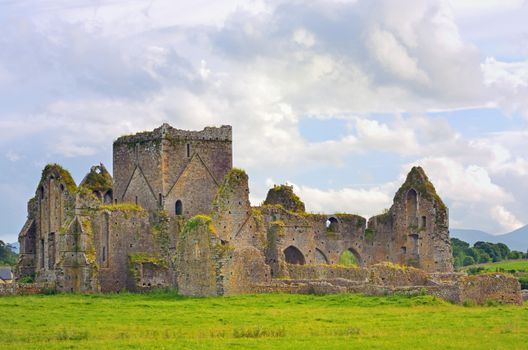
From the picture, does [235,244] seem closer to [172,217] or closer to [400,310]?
[172,217]

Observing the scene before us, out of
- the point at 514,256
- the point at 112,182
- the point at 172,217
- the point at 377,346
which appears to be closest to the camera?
the point at 377,346

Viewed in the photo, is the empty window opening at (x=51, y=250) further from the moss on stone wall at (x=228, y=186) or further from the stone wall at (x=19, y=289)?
the moss on stone wall at (x=228, y=186)

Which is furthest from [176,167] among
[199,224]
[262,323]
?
[262,323]

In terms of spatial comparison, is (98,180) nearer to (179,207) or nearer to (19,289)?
(179,207)

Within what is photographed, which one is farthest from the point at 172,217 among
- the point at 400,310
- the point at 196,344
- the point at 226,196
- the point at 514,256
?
the point at 514,256

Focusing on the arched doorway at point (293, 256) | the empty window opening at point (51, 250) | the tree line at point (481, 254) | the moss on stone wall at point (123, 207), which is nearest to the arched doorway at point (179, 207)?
the moss on stone wall at point (123, 207)

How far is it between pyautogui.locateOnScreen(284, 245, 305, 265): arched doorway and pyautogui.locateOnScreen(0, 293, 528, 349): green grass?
10.8 metres

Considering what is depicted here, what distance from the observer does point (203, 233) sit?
53500 mm

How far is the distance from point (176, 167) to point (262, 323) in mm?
23208

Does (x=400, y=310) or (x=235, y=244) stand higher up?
(x=235, y=244)

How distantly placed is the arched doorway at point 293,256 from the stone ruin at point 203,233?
2.3 inches

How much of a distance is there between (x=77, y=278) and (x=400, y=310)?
61.8 feet

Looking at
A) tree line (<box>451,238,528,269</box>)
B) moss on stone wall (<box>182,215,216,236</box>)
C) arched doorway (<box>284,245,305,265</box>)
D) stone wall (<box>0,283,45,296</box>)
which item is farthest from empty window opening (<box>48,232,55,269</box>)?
tree line (<box>451,238,528,269</box>)

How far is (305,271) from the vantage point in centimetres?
5753
